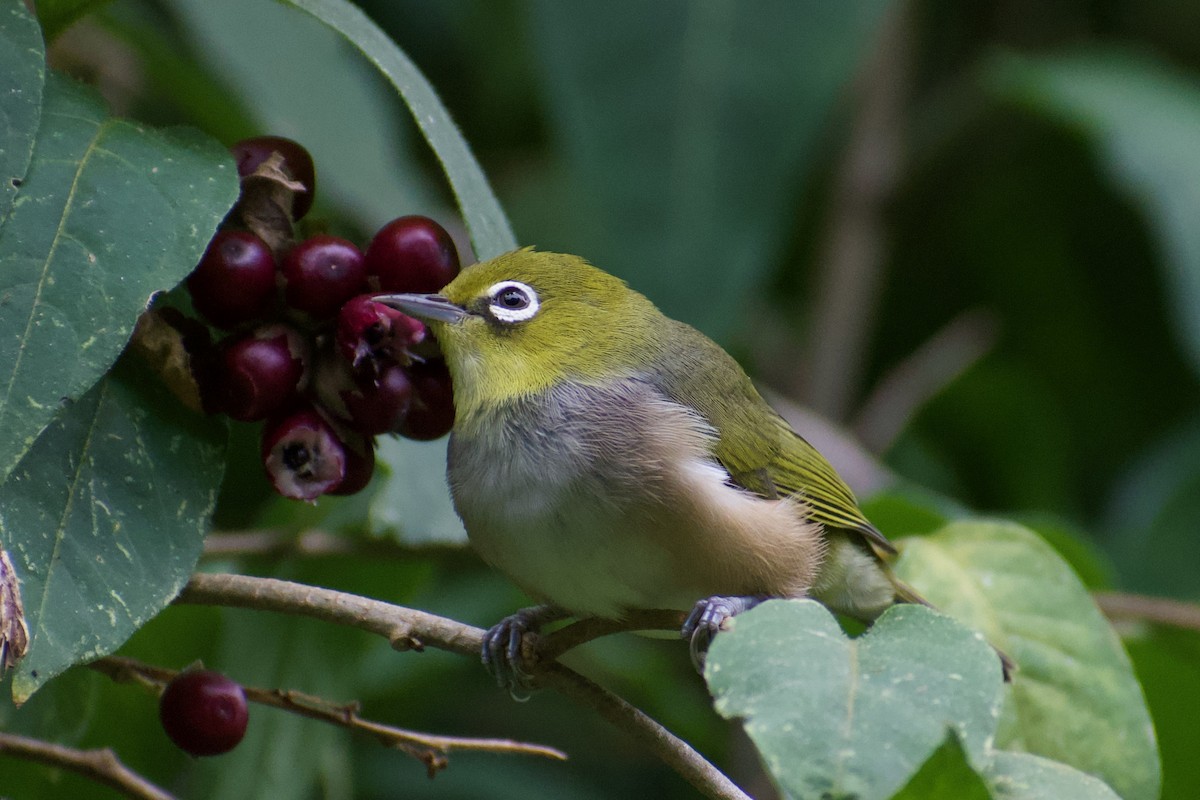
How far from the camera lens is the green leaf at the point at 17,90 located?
6.40 ft

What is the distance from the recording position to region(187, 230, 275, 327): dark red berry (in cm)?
219

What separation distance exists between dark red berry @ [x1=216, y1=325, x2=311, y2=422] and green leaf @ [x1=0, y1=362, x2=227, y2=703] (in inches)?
3.9

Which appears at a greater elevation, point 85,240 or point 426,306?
point 85,240

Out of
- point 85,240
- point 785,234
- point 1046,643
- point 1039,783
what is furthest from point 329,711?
point 785,234

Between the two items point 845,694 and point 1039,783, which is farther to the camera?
point 1039,783

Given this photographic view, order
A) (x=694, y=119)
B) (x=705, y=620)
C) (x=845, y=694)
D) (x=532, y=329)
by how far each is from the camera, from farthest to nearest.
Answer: (x=694, y=119) → (x=532, y=329) → (x=705, y=620) → (x=845, y=694)

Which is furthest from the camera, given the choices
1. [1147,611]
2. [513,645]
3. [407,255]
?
[1147,611]

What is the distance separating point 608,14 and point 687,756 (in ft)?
11.6

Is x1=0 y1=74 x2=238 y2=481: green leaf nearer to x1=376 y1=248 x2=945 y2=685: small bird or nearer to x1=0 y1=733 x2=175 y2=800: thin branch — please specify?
x1=376 y1=248 x2=945 y2=685: small bird

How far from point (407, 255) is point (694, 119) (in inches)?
114

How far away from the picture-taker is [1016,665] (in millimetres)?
2840

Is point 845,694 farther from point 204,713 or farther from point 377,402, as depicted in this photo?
point 204,713

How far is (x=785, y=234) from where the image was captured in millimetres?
5664

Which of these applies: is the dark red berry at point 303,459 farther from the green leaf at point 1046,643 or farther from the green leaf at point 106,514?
the green leaf at point 1046,643
